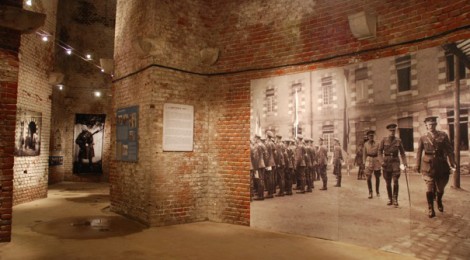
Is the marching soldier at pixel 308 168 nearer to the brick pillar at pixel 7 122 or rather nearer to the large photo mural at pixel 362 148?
the large photo mural at pixel 362 148

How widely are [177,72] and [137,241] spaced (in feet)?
11.0

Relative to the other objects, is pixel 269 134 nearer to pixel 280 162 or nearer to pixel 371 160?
pixel 280 162

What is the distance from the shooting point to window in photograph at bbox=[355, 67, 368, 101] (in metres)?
5.46

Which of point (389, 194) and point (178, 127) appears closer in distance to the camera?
point (389, 194)

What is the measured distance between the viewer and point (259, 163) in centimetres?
671

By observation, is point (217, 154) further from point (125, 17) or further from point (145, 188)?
point (125, 17)

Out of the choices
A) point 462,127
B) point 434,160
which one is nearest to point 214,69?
point 434,160

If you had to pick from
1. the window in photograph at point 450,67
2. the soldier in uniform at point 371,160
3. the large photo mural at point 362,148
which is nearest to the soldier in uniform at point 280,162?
the large photo mural at point 362,148

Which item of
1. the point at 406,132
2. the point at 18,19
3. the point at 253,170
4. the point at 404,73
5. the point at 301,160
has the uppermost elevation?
the point at 18,19

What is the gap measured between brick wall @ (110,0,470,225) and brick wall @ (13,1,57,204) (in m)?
3.22

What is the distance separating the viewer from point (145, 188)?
Answer: 6.69 metres

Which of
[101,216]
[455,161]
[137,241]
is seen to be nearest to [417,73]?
[455,161]

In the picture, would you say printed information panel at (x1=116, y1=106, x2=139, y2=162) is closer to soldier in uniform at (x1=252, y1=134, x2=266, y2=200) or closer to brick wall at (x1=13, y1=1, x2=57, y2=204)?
soldier in uniform at (x1=252, y1=134, x2=266, y2=200)

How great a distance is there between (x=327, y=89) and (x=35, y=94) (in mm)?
8160
